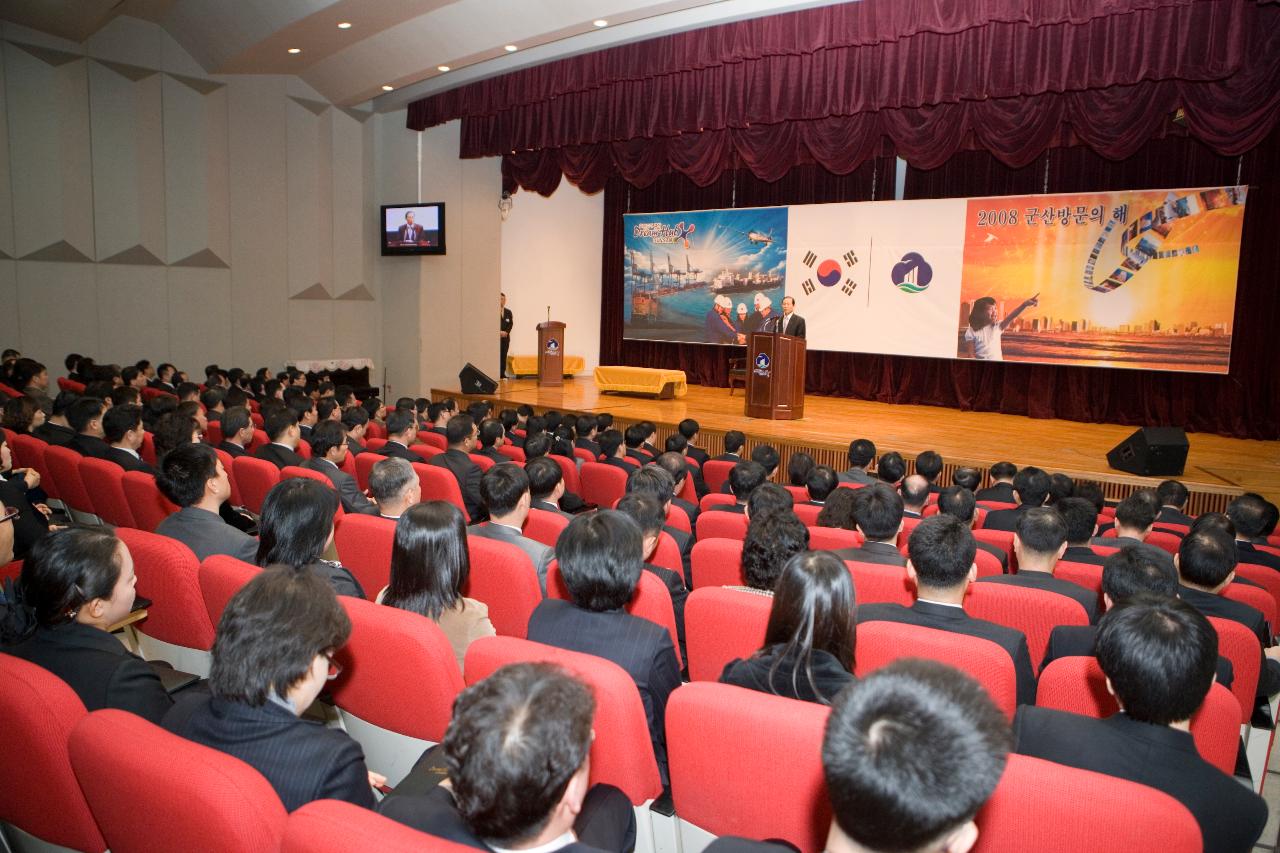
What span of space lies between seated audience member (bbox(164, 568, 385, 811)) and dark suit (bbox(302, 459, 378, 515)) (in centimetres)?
246

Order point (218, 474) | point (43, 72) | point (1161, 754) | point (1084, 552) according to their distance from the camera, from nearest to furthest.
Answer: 1. point (1161, 754)
2. point (218, 474)
3. point (1084, 552)
4. point (43, 72)

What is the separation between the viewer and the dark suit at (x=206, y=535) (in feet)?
9.36

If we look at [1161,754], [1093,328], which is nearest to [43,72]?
[1161,754]

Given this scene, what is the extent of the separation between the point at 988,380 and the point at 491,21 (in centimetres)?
760

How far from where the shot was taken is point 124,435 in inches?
172

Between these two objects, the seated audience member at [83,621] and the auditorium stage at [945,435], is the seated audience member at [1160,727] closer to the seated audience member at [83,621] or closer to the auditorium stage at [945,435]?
the seated audience member at [83,621]

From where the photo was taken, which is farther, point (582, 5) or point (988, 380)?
point (988, 380)

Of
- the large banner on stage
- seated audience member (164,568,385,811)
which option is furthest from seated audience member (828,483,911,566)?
the large banner on stage

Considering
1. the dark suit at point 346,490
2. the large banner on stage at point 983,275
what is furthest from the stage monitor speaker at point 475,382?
the dark suit at point 346,490

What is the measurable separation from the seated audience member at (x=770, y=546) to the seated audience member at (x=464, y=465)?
2.31m

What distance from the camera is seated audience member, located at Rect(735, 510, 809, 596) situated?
2.42 m

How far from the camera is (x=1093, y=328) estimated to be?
9.96m

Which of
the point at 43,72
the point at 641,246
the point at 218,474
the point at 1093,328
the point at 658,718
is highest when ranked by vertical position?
the point at 43,72

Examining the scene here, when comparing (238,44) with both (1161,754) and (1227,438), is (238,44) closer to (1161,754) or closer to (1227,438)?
(1161,754)
